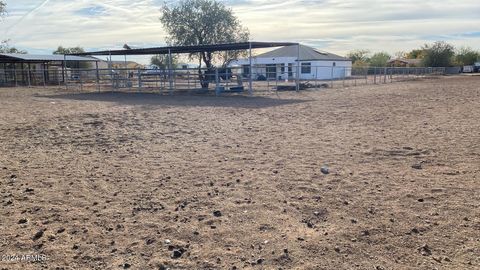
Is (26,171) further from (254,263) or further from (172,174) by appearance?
(254,263)

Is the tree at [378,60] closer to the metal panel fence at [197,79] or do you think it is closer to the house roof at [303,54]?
the metal panel fence at [197,79]

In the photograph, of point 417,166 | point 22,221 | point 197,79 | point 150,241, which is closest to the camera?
point 150,241

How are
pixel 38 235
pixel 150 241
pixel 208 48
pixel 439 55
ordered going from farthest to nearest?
pixel 439 55, pixel 208 48, pixel 38 235, pixel 150 241

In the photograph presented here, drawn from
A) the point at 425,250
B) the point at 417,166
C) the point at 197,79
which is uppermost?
the point at 197,79

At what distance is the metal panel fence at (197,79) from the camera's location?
81.9 ft

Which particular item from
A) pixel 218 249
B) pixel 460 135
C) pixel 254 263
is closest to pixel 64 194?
pixel 218 249

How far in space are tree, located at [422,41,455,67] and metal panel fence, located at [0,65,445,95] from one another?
11.5 metres

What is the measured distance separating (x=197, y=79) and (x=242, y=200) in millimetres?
23131

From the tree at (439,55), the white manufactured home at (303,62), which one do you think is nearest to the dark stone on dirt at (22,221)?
the white manufactured home at (303,62)

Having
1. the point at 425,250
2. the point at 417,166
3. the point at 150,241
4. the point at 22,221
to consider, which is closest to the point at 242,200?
the point at 150,241

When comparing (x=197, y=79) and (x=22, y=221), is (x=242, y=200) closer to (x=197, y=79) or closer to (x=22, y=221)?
(x=22, y=221)

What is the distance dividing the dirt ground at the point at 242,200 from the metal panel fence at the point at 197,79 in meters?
14.0

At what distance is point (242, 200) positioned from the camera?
4672mm

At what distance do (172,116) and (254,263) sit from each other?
30.4ft
